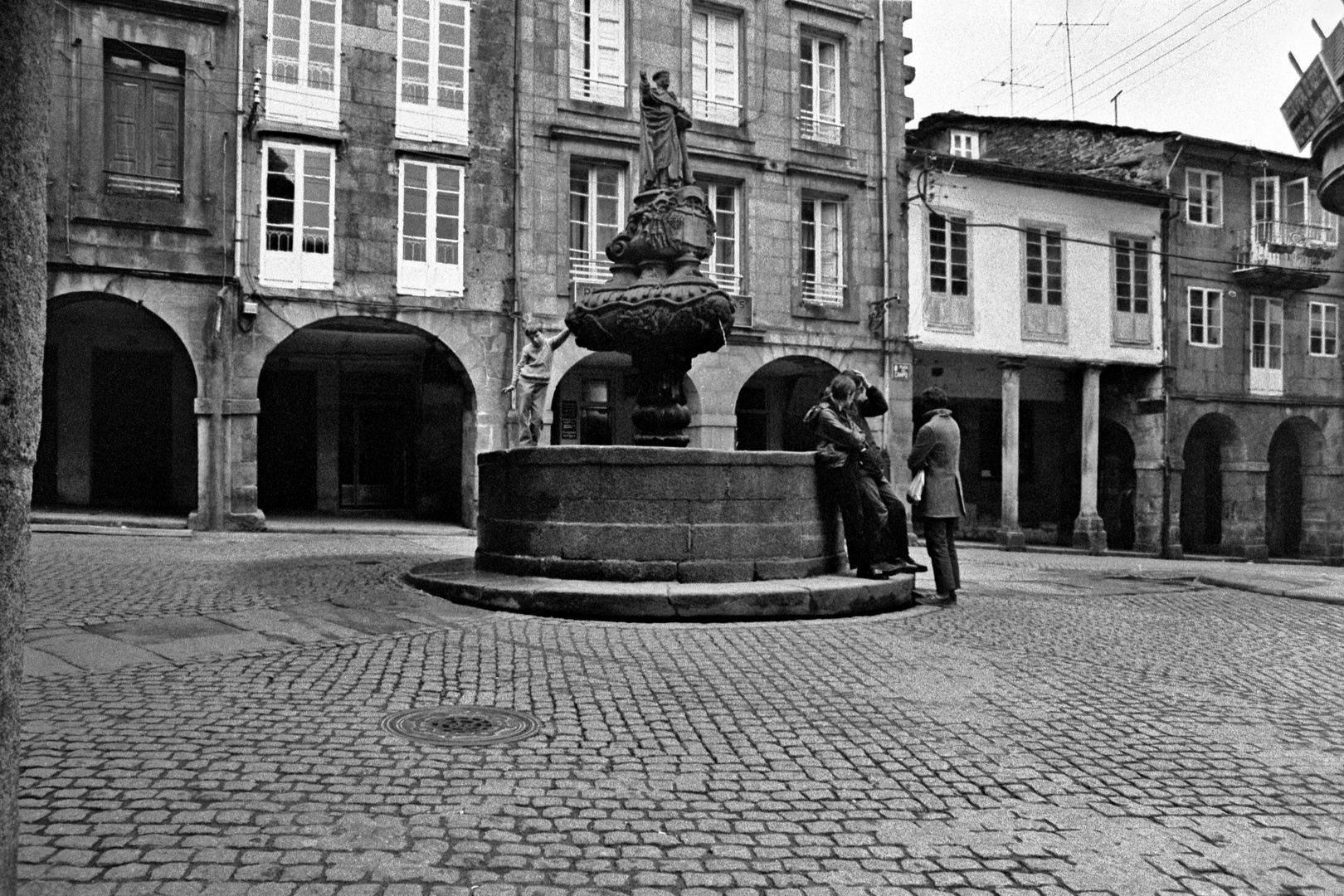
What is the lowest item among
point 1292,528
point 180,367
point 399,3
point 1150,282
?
point 1292,528

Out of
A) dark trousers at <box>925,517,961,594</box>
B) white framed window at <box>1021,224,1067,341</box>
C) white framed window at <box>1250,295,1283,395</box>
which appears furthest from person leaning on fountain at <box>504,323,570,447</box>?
white framed window at <box>1250,295,1283,395</box>

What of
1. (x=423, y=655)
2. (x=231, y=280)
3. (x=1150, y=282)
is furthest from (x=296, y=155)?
(x=1150, y=282)

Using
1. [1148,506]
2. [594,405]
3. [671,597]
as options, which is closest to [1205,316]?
[1148,506]

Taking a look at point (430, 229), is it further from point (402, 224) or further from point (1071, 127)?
point (1071, 127)

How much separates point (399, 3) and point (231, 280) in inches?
237

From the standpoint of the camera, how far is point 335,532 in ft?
56.3

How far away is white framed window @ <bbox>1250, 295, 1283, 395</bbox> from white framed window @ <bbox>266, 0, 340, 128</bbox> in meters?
24.3

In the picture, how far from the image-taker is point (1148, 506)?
26.7m

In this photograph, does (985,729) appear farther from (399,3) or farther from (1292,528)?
(1292,528)

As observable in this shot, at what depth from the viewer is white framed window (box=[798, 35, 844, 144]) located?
2269 centimetres

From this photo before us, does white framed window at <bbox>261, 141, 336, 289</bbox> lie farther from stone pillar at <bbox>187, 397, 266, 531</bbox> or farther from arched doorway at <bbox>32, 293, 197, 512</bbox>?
arched doorway at <bbox>32, 293, 197, 512</bbox>

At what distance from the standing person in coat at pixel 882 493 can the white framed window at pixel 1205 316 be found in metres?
21.5

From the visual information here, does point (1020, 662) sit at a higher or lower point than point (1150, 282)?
lower

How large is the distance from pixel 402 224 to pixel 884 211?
10.7 metres
